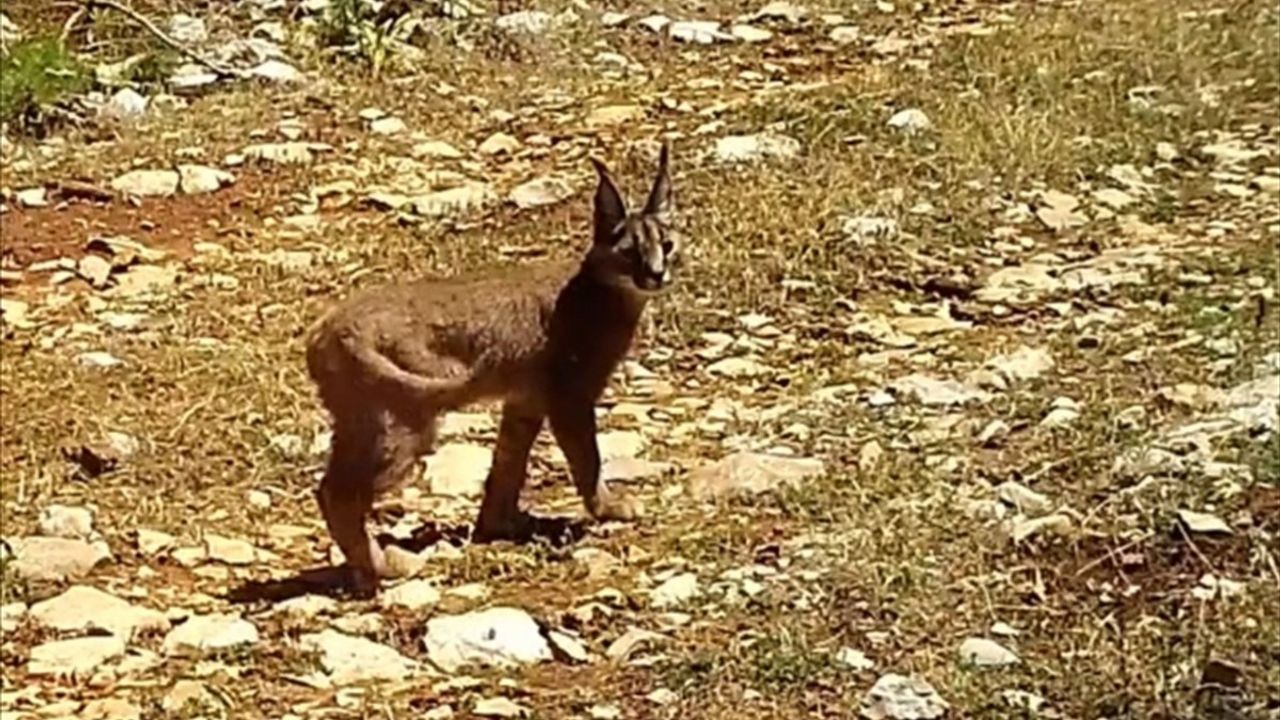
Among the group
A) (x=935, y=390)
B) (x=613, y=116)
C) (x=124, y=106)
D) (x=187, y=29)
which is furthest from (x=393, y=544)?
(x=187, y=29)

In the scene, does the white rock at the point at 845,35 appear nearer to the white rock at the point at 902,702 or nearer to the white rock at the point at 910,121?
the white rock at the point at 910,121

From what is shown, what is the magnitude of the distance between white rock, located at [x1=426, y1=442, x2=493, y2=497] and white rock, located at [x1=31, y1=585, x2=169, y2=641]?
95cm

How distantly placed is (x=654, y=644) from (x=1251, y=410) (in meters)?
1.69

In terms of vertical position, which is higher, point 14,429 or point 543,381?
point 543,381

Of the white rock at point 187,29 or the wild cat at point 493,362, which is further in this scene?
the white rock at point 187,29

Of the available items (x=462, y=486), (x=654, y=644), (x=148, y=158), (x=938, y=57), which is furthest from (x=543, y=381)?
(x=938, y=57)

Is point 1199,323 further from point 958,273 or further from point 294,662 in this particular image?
point 294,662

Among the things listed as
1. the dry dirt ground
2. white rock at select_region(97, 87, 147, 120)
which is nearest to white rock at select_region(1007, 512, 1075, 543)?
the dry dirt ground

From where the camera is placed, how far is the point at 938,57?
9422 mm

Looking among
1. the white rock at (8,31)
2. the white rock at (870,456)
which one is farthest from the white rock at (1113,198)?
the white rock at (8,31)

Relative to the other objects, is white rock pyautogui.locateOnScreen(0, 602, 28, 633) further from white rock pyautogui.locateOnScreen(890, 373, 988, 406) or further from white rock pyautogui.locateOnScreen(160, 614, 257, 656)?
white rock pyautogui.locateOnScreen(890, 373, 988, 406)

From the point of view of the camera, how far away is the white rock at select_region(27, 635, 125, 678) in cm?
514

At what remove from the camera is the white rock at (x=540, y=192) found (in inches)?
323

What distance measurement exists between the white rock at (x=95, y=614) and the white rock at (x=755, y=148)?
3.40 meters
